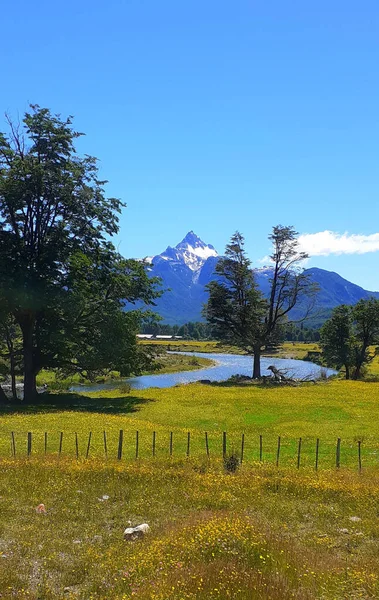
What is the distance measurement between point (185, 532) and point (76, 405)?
108ft

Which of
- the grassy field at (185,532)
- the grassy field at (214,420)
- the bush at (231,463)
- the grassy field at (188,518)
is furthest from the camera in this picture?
the grassy field at (214,420)

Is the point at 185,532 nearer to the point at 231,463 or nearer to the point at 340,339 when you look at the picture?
the point at 231,463

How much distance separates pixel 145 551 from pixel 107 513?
12.7 ft

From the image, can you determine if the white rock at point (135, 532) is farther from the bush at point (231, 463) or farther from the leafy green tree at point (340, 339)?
the leafy green tree at point (340, 339)

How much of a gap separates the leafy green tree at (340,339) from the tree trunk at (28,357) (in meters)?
49.6

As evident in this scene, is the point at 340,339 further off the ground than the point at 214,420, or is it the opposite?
the point at 340,339

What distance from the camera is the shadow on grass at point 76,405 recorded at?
3854 cm

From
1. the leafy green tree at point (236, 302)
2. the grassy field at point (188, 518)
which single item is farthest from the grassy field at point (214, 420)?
the leafy green tree at point (236, 302)

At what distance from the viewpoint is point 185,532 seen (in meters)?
11.4

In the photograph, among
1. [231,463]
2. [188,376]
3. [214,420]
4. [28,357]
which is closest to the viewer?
[231,463]

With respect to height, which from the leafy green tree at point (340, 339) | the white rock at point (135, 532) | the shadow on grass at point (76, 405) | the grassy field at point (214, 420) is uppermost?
the leafy green tree at point (340, 339)

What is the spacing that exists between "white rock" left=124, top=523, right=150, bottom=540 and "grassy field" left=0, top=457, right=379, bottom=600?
21 cm

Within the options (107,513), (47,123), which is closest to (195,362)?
(47,123)

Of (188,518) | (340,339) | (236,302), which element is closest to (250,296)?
(236,302)
